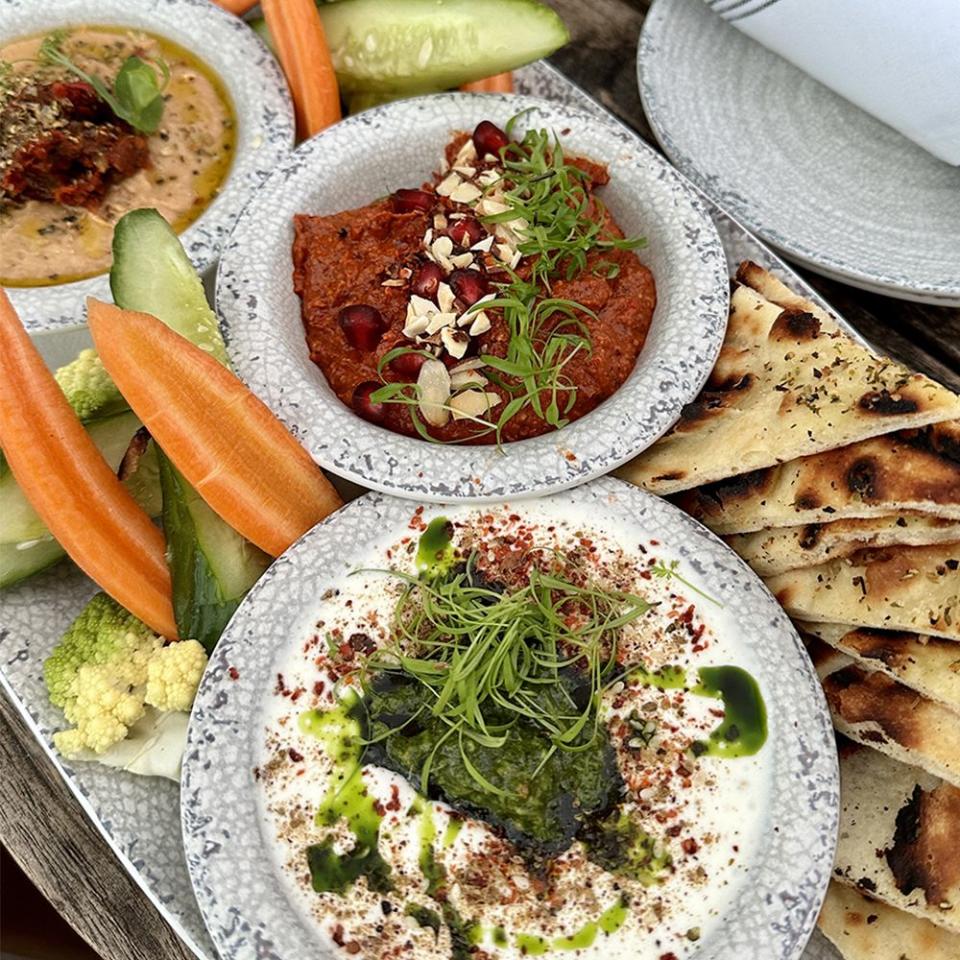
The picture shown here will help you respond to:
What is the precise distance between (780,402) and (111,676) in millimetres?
1696

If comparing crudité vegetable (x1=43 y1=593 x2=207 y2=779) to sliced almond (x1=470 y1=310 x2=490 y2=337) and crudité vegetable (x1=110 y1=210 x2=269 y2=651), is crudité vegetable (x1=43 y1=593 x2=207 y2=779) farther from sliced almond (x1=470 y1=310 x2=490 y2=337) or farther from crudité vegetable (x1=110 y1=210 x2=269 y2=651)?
sliced almond (x1=470 y1=310 x2=490 y2=337)

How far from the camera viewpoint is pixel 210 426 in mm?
2297

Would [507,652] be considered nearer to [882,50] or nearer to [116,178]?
[116,178]

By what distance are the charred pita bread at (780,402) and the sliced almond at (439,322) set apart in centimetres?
58

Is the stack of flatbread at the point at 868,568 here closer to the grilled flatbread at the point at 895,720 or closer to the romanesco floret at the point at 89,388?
the grilled flatbread at the point at 895,720

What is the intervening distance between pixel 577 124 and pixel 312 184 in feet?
2.60

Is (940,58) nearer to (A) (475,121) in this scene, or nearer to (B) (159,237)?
(A) (475,121)

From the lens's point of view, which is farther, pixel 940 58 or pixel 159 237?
pixel 940 58

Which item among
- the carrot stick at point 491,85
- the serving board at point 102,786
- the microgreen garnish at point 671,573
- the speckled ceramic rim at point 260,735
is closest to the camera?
the speckled ceramic rim at point 260,735

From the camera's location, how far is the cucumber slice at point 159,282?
2441 mm

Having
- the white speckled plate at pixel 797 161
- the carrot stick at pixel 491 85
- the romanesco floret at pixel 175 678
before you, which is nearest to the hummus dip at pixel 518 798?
the romanesco floret at pixel 175 678

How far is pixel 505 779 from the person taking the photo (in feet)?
6.95

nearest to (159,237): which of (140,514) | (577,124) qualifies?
(140,514)

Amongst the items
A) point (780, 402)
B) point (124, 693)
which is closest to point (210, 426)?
point (124, 693)
